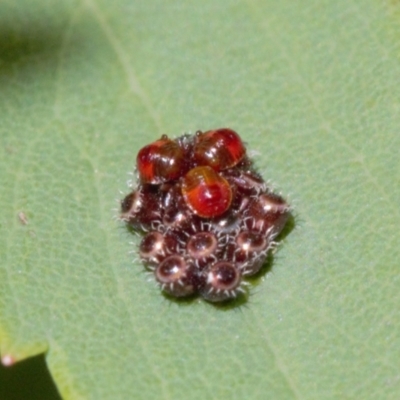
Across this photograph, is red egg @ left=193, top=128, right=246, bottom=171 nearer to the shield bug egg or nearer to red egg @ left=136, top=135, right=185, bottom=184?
red egg @ left=136, top=135, right=185, bottom=184

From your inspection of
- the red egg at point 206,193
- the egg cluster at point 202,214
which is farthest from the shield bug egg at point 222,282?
the red egg at point 206,193

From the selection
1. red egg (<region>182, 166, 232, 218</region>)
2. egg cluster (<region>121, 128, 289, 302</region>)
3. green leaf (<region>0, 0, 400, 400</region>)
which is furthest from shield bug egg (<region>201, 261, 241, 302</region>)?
red egg (<region>182, 166, 232, 218</region>)

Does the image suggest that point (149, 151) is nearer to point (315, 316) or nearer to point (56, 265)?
point (56, 265)

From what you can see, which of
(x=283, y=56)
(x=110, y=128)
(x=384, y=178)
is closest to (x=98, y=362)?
(x=110, y=128)

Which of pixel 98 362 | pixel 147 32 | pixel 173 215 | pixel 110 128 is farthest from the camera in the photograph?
pixel 147 32

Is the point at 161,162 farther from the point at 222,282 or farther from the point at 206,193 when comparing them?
the point at 222,282

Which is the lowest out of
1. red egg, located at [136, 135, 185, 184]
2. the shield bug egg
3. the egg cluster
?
the shield bug egg

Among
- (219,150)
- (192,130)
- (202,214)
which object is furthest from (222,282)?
(192,130)
